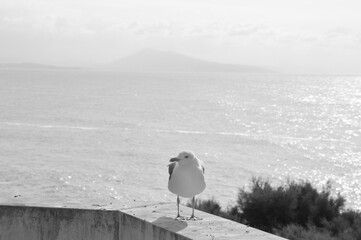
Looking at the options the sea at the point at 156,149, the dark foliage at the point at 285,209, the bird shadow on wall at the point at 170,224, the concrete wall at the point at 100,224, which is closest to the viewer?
the bird shadow on wall at the point at 170,224

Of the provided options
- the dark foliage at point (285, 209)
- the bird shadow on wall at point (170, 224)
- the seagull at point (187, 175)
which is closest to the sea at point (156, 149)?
the bird shadow on wall at point (170, 224)

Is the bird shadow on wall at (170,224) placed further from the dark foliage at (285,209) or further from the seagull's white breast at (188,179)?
the dark foliage at (285,209)

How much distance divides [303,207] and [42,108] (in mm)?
65955

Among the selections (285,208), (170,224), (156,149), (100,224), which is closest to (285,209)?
(285,208)

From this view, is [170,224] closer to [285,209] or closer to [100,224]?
[100,224]

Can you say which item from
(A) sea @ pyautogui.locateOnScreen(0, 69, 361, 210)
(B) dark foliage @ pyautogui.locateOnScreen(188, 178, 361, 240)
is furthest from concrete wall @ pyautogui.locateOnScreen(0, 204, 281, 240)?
(B) dark foliage @ pyautogui.locateOnScreen(188, 178, 361, 240)

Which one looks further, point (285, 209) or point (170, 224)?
point (285, 209)

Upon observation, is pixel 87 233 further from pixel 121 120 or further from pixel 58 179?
pixel 121 120

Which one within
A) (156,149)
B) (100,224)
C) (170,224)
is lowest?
(156,149)

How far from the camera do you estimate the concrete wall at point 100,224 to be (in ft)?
16.5

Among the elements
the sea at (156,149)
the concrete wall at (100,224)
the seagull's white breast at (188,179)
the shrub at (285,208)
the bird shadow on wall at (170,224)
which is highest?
the seagull's white breast at (188,179)

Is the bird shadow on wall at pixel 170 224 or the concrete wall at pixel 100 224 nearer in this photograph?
the bird shadow on wall at pixel 170 224

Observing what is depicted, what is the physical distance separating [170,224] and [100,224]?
0.77 m

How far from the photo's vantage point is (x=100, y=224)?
18.1ft
